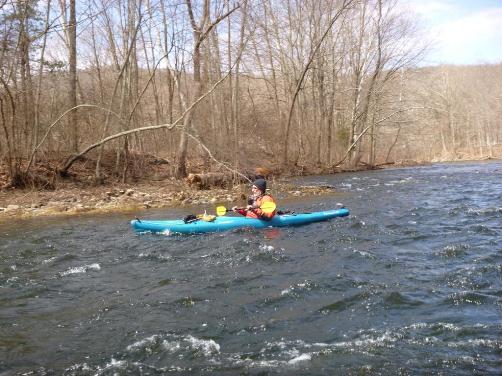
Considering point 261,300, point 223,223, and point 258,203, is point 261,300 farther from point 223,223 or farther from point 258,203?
point 258,203

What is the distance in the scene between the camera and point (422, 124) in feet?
163

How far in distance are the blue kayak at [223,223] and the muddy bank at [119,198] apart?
11.0ft

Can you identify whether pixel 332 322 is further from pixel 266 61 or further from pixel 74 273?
pixel 266 61

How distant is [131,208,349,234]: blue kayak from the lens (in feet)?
31.5

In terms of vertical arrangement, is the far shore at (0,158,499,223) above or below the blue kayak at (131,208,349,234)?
above

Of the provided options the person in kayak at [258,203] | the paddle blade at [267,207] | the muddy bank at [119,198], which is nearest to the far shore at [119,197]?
the muddy bank at [119,198]

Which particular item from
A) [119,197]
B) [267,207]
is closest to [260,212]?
[267,207]

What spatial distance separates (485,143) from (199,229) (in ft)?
156

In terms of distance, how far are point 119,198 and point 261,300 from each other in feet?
31.2

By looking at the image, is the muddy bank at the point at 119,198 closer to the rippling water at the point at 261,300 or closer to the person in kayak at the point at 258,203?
the rippling water at the point at 261,300

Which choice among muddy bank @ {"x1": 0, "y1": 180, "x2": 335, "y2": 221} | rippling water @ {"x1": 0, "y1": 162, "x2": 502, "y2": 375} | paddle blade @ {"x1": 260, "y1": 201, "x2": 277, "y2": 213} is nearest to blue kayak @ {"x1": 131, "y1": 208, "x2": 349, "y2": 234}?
paddle blade @ {"x1": 260, "y1": 201, "x2": 277, "y2": 213}

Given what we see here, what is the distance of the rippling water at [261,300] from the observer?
4.02m

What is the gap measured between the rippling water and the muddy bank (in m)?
3.02

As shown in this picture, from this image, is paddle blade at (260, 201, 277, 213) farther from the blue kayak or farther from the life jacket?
the blue kayak
